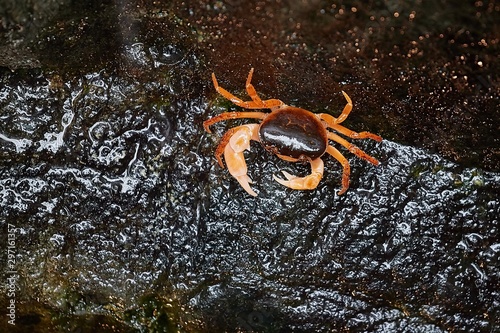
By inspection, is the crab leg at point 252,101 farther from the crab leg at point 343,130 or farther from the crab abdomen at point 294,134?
the crab leg at point 343,130

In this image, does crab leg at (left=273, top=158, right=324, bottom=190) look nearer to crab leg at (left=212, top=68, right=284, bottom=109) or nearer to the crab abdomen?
the crab abdomen

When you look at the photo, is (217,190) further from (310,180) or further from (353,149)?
(353,149)

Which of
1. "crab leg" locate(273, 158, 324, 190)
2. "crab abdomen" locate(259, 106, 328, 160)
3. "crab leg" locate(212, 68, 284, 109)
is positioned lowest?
"crab leg" locate(273, 158, 324, 190)

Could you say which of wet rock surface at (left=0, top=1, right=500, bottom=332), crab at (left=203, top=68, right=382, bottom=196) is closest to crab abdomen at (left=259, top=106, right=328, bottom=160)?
crab at (left=203, top=68, right=382, bottom=196)

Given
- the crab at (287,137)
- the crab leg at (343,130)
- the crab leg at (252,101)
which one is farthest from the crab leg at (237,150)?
the crab leg at (343,130)

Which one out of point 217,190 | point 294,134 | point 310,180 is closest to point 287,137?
point 294,134

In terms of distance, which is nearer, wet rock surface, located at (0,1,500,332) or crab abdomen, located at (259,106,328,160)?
crab abdomen, located at (259,106,328,160)

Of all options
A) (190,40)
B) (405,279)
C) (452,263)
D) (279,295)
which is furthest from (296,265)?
(190,40)
